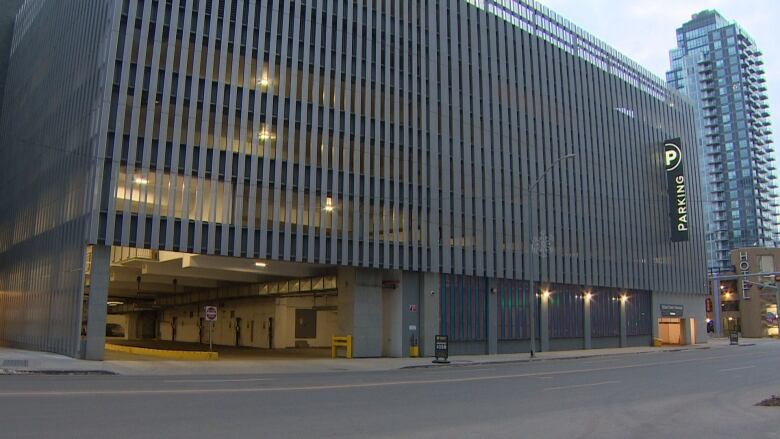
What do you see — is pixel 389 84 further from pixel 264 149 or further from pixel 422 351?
pixel 422 351

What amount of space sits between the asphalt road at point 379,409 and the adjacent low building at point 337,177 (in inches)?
510

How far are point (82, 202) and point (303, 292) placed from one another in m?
16.7

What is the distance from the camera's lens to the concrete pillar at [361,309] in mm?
36719

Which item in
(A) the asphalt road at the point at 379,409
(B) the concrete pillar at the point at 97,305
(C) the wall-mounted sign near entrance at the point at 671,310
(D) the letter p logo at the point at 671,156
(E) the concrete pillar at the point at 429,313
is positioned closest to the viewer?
(A) the asphalt road at the point at 379,409

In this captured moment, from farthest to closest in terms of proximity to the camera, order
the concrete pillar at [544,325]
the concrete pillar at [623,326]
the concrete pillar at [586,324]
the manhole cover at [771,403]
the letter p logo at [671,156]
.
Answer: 1. the letter p logo at [671,156]
2. the concrete pillar at [623,326]
3. the concrete pillar at [586,324]
4. the concrete pillar at [544,325]
5. the manhole cover at [771,403]

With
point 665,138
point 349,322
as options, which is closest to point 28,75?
point 349,322

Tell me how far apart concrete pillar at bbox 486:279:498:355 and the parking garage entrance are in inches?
436

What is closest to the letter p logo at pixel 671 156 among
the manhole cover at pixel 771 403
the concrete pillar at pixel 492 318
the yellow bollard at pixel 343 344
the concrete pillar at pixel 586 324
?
the concrete pillar at pixel 586 324

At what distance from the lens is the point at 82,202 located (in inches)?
1169

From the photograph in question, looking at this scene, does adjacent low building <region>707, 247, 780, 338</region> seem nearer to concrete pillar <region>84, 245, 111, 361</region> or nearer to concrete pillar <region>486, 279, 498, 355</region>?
concrete pillar <region>486, 279, 498, 355</region>

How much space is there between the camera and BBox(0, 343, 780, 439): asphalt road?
33.3 ft

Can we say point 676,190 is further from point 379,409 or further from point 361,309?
point 379,409

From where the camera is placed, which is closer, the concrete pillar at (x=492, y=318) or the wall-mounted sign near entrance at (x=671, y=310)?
the concrete pillar at (x=492, y=318)

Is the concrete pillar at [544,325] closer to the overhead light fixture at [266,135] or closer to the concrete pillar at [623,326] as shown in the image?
the concrete pillar at [623,326]
